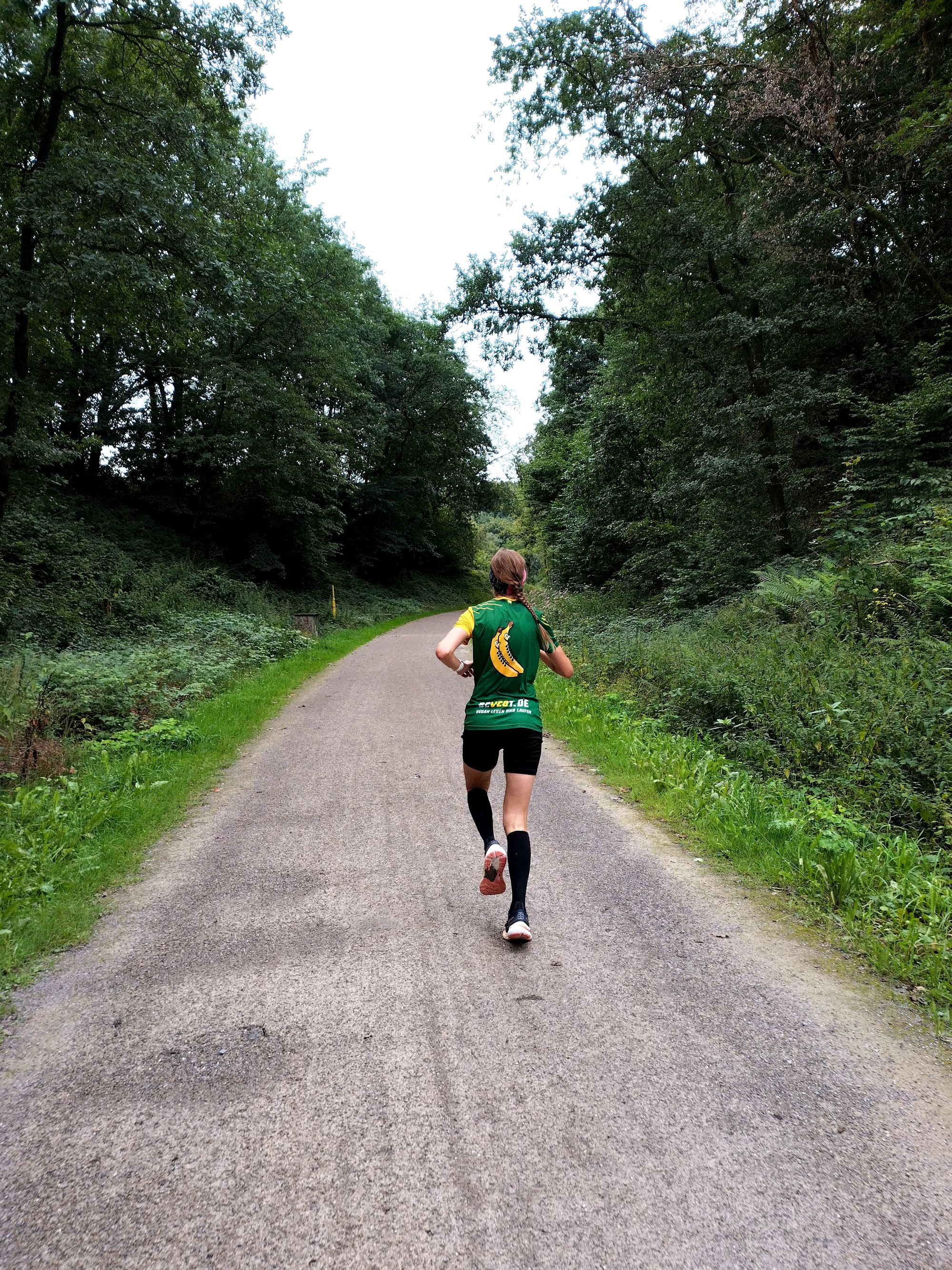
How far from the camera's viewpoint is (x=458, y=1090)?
216 cm

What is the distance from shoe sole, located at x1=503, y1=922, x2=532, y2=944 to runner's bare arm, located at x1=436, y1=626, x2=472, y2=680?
126 cm

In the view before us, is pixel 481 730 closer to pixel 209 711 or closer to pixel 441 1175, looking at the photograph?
pixel 441 1175

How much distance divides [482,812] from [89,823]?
2.99 m

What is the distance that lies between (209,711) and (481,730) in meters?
5.84

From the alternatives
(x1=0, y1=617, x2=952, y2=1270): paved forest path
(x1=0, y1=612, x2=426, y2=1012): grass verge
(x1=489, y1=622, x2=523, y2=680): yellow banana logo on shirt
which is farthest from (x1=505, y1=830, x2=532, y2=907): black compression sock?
(x1=0, y1=612, x2=426, y2=1012): grass verge

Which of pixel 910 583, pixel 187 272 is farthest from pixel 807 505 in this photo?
pixel 187 272

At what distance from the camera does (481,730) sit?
3.29 m

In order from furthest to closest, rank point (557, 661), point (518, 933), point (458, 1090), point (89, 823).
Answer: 1. point (89, 823)
2. point (557, 661)
3. point (518, 933)
4. point (458, 1090)

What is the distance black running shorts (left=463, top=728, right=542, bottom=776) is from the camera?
10.7 ft

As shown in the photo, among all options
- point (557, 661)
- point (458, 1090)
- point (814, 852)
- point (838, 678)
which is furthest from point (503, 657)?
point (838, 678)

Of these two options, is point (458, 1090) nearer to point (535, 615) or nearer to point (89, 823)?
point (535, 615)

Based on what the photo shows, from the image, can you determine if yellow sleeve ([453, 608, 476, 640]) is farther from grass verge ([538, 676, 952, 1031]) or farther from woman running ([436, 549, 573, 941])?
grass verge ([538, 676, 952, 1031])

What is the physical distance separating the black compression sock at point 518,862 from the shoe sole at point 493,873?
0.09 m

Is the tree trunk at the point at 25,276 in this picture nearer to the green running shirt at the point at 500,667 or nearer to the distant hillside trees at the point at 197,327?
the distant hillside trees at the point at 197,327
